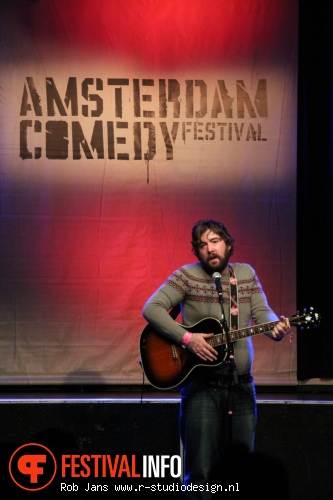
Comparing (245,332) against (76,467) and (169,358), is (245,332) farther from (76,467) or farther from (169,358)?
(76,467)

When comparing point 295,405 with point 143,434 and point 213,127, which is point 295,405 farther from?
point 213,127

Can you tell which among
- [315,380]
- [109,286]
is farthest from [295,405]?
[109,286]

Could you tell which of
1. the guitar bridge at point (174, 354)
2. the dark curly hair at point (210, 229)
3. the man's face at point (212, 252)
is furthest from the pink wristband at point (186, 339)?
the dark curly hair at point (210, 229)

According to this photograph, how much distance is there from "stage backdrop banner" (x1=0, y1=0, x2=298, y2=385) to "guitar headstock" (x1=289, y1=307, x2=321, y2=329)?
5.57ft

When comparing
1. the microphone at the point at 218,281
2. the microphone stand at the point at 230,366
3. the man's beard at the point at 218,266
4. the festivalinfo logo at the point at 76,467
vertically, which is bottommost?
the festivalinfo logo at the point at 76,467

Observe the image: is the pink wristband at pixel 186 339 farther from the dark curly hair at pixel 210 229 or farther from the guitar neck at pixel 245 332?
the dark curly hair at pixel 210 229

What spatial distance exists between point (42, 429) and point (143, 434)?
2.35 ft

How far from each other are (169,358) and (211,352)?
0.95 feet

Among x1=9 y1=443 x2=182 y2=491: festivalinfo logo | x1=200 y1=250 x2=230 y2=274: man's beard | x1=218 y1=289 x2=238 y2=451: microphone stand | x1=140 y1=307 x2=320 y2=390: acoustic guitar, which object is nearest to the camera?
x1=218 y1=289 x2=238 y2=451: microphone stand

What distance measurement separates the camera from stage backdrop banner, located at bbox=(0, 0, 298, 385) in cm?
592

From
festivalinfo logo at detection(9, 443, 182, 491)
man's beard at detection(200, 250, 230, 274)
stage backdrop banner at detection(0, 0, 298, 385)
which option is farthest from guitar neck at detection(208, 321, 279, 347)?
stage backdrop banner at detection(0, 0, 298, 385)

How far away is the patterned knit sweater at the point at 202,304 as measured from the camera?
4.36 metres

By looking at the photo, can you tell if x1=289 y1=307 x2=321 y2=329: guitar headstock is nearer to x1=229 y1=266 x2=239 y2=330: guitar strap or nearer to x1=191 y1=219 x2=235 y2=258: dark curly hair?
x1=229 y1=266 x2=239 y2=330: guitar strap

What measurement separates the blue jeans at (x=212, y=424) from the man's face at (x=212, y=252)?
2.21 ft
